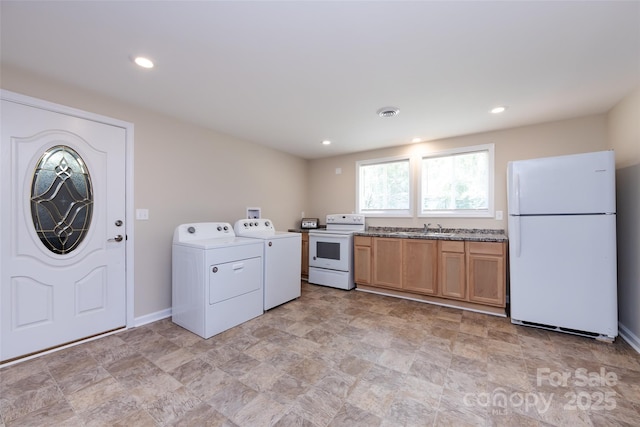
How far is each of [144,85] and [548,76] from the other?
3379 millimetres

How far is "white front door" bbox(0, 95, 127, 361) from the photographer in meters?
1.99

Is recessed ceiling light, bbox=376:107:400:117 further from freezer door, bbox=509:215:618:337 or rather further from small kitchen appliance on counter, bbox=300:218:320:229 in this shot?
small kitchen appliance on counter, bbox=300:218:320:229

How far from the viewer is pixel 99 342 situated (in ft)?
7.62

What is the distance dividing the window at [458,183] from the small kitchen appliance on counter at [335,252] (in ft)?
3.74

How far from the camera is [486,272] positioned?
299 cm

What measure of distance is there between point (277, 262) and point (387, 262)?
1548mm

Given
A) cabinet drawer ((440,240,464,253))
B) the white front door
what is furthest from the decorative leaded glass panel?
cabinet drawer ((440,240,464,253))

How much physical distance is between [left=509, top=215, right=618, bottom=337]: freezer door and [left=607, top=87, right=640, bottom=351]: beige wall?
202 millimetres

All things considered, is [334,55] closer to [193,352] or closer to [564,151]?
[193,352]

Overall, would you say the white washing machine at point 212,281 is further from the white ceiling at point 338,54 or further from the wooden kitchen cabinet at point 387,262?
the wooden kitchen cabinet at point 387,262

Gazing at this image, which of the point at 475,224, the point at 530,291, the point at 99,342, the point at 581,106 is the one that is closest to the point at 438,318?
the point at 530,291

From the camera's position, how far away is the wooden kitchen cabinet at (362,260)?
3822 mm

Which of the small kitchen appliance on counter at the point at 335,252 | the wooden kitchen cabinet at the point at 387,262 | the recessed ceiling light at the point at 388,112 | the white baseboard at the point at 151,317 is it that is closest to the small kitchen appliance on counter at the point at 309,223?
the small kitchen appliance on counter at the point at 335,252

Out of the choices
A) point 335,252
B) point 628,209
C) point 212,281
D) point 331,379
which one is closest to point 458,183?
point 628,209
